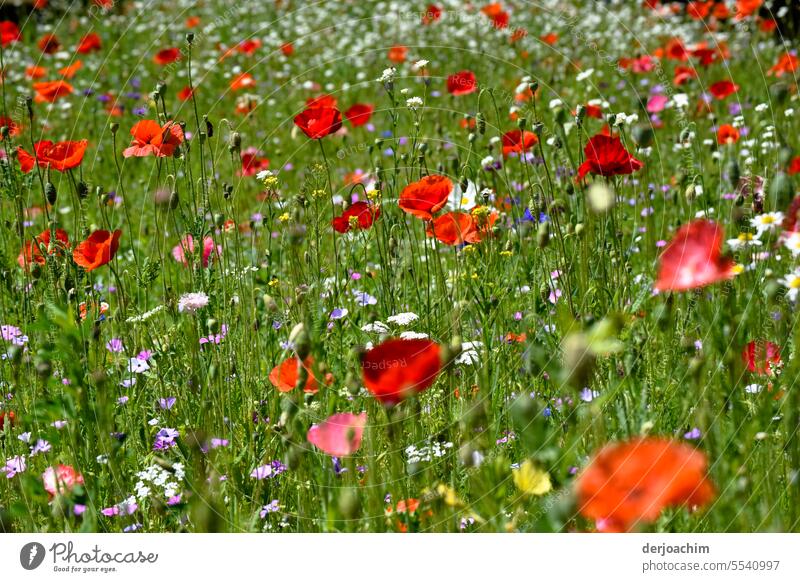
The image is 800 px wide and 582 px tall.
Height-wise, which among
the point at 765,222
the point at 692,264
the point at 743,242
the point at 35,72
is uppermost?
the point at 692,264

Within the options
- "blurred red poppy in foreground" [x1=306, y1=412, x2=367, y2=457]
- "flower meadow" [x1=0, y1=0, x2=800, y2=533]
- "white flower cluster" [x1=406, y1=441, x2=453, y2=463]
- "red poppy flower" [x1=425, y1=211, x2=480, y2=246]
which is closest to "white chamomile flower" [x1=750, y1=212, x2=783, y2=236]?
"flower meadow" [x1=0, y1=0, x2=800, y2=533]

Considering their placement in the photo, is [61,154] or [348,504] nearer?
[348,504]

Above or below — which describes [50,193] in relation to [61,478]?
above

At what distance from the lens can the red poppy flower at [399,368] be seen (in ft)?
3.48

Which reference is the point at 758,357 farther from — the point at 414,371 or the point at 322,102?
the point at 322,102

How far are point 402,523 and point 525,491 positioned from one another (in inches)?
6.3

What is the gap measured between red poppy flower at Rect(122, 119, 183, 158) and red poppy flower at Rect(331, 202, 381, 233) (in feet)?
0.97

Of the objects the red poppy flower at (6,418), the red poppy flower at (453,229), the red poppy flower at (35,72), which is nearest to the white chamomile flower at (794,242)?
the red poppy flower at (453,229)

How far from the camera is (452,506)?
1.20m

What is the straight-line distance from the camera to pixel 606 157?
4.90 feet

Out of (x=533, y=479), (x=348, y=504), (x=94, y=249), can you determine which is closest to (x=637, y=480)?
(x=533, y=479)

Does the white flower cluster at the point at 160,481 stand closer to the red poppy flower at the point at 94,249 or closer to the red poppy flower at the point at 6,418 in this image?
the red poppy flower at the point at 6,418
